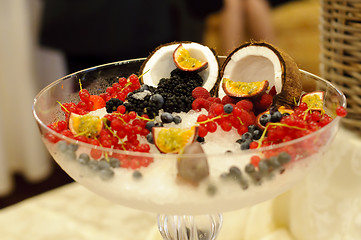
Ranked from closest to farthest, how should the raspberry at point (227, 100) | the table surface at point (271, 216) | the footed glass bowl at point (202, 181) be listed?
the footed glass bowl at point (202, 181)
the raspberry at point (227, 100)
the table surface at point (271, 216)

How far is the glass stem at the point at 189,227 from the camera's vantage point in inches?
34.7

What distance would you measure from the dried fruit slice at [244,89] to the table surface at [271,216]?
508 millimetres

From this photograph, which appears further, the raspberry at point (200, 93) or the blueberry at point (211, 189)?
the raspberry at point (200, 93)

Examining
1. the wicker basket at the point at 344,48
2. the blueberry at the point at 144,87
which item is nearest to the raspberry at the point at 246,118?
the blueberry at the point at 144,87

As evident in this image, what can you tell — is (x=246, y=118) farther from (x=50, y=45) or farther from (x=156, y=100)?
(x=50, y=45)

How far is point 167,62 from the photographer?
990mm

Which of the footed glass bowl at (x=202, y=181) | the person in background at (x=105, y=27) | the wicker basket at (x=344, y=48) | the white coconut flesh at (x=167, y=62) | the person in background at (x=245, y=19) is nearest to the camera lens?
the footed glass bowl at (x=202, y=181)

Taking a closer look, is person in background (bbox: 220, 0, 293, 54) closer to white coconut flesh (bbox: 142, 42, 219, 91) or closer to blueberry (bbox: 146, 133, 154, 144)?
white coconut flesh (bbox: 142, 42, 219, 91)

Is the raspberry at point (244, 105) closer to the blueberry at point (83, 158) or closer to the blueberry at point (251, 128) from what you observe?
the blueberry at point (251, 128)

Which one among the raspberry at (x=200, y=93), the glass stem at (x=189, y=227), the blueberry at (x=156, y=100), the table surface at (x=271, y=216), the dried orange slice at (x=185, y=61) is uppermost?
the dried orange slice at (x=185, y=61)

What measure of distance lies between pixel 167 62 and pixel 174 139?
0.33 metres

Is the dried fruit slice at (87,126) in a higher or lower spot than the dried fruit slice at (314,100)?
higher

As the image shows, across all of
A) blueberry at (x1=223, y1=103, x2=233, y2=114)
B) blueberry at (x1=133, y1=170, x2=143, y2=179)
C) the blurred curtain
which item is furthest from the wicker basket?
the blurred curtain

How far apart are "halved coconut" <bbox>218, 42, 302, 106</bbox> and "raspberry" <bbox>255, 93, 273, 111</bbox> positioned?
40mm
